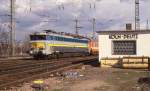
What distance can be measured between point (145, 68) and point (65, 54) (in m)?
23.4

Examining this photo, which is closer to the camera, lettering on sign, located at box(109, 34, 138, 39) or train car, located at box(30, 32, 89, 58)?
lettering on sign, located at box(109, 34, 138, 39)

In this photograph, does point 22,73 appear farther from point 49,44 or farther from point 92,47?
point 92,47

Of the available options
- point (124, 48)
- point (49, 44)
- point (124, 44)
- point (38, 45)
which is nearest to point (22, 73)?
point (124, 48)

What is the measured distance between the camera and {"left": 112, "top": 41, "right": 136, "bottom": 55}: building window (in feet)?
112

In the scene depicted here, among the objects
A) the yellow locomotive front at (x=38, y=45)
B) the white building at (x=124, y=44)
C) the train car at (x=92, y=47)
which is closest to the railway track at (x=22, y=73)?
the white building at (x=124, y=44)

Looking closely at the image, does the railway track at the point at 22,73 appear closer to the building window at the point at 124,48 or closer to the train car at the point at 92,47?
the building window at the point at 124,48

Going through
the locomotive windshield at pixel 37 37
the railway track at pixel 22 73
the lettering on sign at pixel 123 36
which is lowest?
the railway track at pixel 22 73

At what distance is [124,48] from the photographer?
113ft

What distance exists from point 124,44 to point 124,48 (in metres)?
0.39

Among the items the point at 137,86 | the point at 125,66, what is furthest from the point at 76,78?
the point at 125,66

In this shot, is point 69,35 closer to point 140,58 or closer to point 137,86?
point 140,58

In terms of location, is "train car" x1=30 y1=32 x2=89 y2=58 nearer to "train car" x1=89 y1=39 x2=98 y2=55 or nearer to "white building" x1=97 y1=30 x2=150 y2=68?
"white building" x1=97 y1=30 x2=150 y2=68

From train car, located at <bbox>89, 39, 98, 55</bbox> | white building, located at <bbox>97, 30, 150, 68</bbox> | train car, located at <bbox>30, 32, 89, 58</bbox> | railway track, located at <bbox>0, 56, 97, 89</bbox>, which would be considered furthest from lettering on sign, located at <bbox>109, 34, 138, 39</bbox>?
train car, located at <bbox>89, 39, 98, 55</bbox>

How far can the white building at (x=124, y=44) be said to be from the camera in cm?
3388
